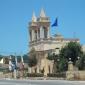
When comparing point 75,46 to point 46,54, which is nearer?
point 75,46

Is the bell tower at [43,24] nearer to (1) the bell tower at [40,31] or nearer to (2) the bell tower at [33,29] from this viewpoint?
(1) the bell tower at [40,31]

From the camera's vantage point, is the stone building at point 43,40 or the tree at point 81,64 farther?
the stone building at point 43,40

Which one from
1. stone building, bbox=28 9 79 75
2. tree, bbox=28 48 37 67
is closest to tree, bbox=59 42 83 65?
stone building, bbox=28 9 79 75

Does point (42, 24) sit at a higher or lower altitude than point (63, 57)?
higher

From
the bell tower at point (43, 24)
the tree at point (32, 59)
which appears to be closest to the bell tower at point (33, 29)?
the bell tower at point (43, 24)

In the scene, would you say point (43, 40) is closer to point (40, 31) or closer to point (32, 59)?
point (32, 59)

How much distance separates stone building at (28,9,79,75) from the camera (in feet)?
375

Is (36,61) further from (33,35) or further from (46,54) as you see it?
(33,35)

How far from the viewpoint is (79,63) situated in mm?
80500

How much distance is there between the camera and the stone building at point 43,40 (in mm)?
114375

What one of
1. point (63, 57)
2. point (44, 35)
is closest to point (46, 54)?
point (44, 35)

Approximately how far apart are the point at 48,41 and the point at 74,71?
45.0 meters

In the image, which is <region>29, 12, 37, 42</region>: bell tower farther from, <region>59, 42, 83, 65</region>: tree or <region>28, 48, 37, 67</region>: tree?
<region>59, 42, 83, 65</region>: tree

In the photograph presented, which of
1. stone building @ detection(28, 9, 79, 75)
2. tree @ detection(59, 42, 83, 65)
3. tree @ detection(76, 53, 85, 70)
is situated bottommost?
tree @ detection(76, 53, 85, 70)
